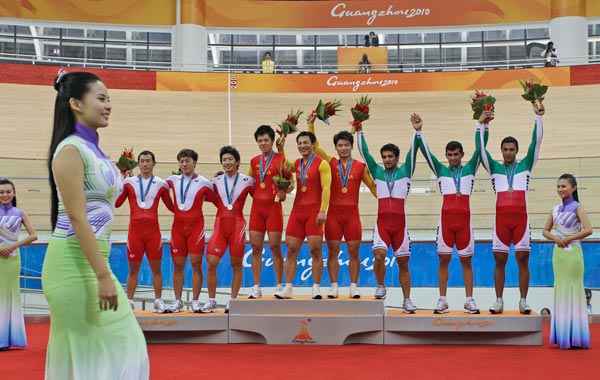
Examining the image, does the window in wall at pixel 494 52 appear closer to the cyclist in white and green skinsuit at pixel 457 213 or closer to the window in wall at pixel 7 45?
the window in wall at pixel 7 45

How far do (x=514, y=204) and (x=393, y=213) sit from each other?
4.50ft

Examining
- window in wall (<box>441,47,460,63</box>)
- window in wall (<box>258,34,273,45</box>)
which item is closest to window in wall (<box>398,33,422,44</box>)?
window in wall (<box>441,47,460,63</box>)

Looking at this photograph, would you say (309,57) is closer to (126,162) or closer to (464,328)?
(126,162)

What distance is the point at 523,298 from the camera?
337 inches

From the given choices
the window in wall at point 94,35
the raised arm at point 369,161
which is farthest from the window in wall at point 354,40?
the raised arm at point 369,161

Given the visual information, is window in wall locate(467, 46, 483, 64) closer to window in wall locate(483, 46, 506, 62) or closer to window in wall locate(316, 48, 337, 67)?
window in wall locate(483, 46, 506, 62)

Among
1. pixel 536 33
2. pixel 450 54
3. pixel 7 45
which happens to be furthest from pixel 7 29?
pixel 536 33

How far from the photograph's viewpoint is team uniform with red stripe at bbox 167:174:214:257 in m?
8.95

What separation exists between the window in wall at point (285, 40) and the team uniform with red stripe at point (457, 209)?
21.4m

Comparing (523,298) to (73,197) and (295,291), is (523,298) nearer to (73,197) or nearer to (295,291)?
(295,291)

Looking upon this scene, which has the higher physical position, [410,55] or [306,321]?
[410,55]

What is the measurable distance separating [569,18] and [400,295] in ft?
55.4

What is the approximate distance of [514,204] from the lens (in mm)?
8438

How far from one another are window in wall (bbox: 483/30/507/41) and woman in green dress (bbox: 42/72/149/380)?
27655 mm
